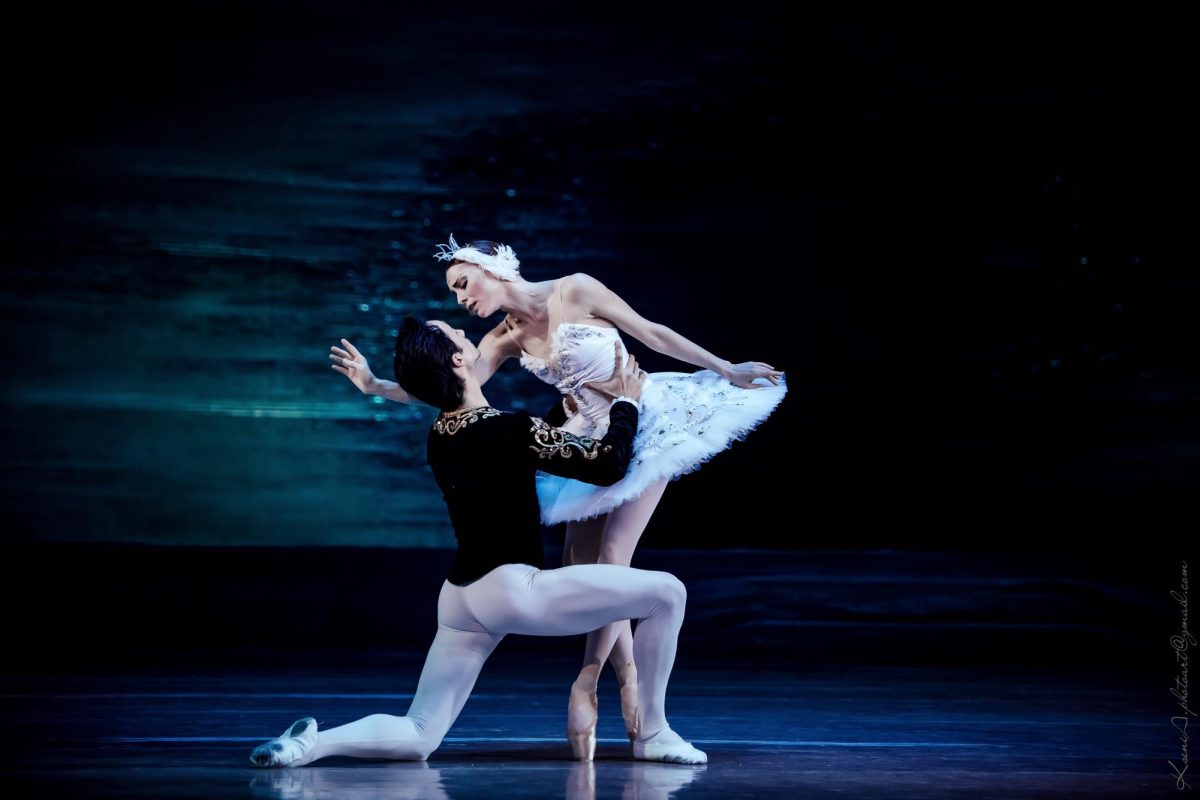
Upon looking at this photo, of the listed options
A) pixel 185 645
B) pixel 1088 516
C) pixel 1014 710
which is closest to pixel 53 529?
pixel 185 645

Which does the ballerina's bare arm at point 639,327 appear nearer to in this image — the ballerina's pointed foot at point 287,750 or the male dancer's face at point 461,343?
the male dancer's face at point 461,343

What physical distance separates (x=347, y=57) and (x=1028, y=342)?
10.0ft

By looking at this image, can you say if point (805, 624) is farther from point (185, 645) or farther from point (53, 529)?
point (53, 529)

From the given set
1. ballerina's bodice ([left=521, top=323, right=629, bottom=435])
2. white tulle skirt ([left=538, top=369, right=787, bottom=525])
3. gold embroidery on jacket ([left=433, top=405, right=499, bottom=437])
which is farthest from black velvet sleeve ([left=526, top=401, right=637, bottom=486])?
ballerina's bodice ([left=521, top=323, right=629, bottom=435])

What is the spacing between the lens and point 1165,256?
17.9 feet

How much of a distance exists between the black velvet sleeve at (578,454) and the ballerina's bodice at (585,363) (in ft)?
1.44

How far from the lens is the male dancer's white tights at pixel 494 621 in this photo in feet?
8.91

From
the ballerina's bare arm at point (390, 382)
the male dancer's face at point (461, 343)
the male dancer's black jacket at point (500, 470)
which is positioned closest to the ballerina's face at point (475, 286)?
the ballerina's bare arm at point (390, 382)

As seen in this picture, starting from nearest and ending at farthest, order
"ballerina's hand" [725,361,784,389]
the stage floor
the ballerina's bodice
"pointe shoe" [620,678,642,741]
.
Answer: the stage floor, "pointe shoe" [620,678,642,741], the ballerina's bodice, "ballerina's hand" [725,361,784,389]

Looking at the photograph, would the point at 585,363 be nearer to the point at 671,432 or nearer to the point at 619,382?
the point at 619,382

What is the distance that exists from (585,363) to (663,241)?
233 centimetres

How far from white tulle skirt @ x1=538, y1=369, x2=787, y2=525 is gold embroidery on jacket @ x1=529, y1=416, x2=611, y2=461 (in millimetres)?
301

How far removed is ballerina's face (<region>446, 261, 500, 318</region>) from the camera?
3.24m

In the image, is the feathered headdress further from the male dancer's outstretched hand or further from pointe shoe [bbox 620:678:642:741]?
pointe shoe [bbox 620:678:642:741]
